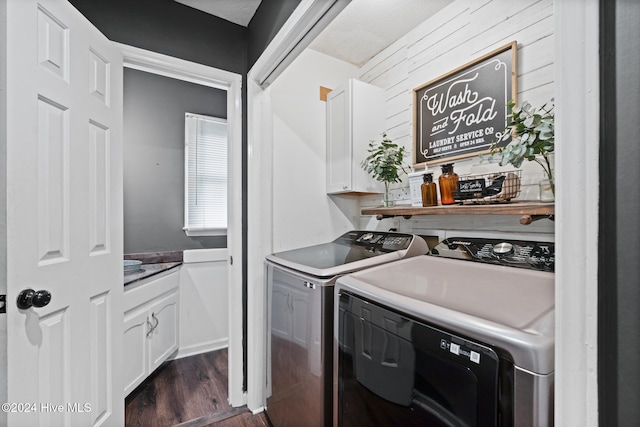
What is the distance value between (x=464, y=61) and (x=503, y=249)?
1073 mm

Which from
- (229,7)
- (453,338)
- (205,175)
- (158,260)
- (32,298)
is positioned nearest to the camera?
(453,338)

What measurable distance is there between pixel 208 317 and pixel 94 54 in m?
2.14

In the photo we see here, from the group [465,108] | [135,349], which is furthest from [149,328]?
[465,108]

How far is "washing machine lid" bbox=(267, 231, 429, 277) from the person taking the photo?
134 centimetres

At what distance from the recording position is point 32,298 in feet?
3.47

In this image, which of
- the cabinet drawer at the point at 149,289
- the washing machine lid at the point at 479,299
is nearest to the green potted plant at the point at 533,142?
the washing machine lid at the point at 479,299

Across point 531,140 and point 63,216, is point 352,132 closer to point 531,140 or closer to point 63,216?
point 531,140

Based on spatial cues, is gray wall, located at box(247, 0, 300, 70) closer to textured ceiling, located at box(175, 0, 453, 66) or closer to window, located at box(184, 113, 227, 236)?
textured ceiling, located at box(175, 0, 453, 66)

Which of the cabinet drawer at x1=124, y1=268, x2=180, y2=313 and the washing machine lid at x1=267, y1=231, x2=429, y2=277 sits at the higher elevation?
the washing machine lid at x1=267, y1=231, x2=429, y2=277

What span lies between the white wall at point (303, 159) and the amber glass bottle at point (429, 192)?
72 cm

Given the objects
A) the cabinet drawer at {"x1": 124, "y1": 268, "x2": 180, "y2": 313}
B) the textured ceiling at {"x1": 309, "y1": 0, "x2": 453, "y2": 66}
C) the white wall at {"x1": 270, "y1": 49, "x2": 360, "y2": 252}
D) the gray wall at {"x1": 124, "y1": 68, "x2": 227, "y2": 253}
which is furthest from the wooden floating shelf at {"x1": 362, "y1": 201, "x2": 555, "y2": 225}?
the gray wall at {"x1": 124, "y1": 68, "x2": 227, "y2": 253}

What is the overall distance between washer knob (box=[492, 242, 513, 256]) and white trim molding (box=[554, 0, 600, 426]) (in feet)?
3.02

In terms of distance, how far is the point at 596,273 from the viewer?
0.40 m

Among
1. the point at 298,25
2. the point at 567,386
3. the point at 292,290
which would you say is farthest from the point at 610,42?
the point at 292,290
